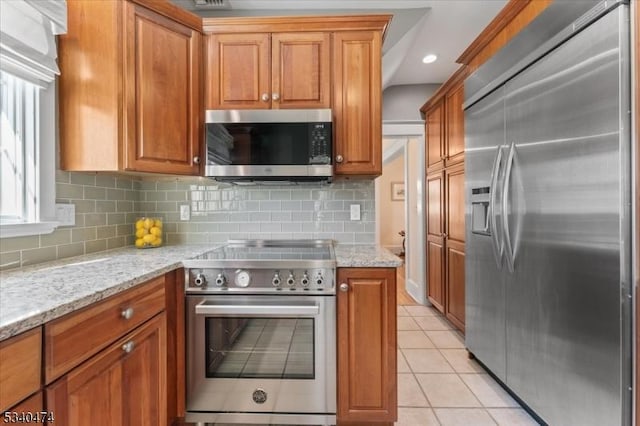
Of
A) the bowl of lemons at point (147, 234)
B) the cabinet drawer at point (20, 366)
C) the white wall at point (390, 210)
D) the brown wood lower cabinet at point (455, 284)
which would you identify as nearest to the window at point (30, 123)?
the bowl of lemons at point (147, 234)

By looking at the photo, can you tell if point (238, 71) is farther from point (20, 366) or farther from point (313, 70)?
point (20, 366)

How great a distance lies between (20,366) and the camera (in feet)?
2.36

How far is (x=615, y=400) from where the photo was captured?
115 cm

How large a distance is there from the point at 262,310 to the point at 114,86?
1.34 m

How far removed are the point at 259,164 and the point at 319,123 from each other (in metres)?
0.42

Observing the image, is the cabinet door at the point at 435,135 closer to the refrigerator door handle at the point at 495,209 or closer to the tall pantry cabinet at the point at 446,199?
the tall pantry cabinet at the point at 446,199

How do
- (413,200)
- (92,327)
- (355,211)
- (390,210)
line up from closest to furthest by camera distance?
1. (92,327)
2. (355,211)
3. (413,200)
4. (390,210)

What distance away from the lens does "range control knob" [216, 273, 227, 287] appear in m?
1.49

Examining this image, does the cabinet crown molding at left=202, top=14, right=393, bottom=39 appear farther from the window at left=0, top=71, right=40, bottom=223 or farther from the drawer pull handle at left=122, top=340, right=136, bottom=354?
the drawer pull handle at left=122, top=340, right=136, bottom=354

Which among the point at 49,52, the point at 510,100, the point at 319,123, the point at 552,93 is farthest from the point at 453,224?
the point at 49,52

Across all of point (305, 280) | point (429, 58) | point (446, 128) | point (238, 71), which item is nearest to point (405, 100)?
point (429, 58)

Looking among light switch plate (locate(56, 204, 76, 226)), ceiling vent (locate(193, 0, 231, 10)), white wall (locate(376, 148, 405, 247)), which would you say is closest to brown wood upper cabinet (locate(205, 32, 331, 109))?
ceiling vent (locate(193, 0, 231, 10))

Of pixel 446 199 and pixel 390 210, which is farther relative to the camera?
pixel 390 210

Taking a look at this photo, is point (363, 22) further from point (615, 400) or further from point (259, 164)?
point (615, 400)
